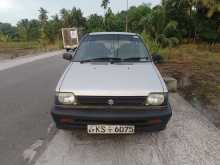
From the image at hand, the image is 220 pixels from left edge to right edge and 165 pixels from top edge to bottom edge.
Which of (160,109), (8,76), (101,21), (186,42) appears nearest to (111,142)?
(160,109)

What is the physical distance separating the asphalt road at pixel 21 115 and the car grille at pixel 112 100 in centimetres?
117

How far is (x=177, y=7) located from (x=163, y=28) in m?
3.98

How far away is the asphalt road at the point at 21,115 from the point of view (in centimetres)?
419

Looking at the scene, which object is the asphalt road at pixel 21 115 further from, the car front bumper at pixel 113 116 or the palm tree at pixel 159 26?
the palm tree at pixel 159 26

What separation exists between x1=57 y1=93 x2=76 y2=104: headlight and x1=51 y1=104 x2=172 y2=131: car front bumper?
87 mm

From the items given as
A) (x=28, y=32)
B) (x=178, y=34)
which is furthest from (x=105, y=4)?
(x=178, y=34)

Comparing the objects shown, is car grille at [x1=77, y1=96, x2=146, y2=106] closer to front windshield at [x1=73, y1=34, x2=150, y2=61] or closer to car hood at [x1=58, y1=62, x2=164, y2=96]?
car hood at [x1=58, y1=62, x2=164, y2=96]

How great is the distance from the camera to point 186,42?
29922mm

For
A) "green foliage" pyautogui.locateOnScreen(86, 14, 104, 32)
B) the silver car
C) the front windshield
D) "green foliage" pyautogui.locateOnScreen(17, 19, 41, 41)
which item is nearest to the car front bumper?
the silver car

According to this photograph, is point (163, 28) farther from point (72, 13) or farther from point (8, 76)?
point (72, 13)

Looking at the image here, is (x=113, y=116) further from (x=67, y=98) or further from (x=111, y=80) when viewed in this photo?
(x=67, y=98)

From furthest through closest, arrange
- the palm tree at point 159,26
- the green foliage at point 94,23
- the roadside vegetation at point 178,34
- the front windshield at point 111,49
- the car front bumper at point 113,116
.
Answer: the green foliage at point 94,23
the palm tree at point 159,26
the roadside vegetation at point 178,34
the front windshield at point 111,49
the car front bumper at point 113,116

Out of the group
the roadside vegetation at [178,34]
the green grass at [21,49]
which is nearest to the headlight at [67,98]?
the roadside vegetation at [178,34]

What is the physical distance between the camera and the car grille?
12.9ft
